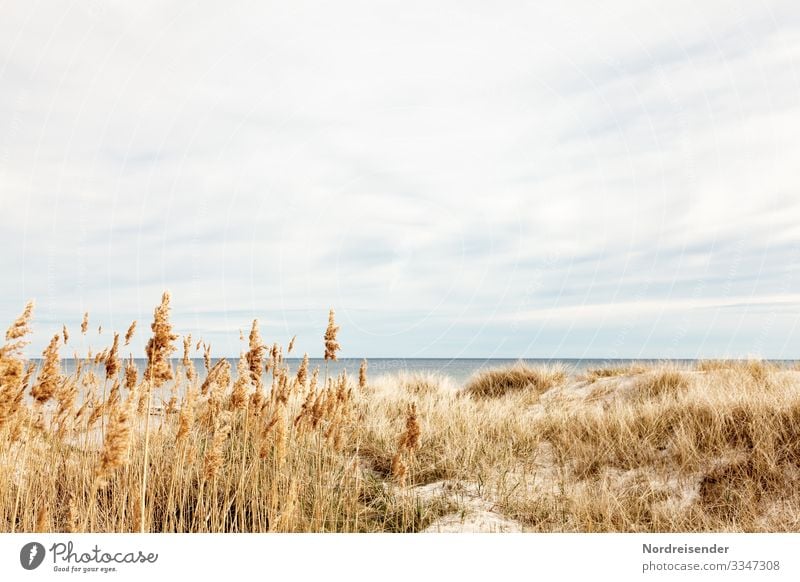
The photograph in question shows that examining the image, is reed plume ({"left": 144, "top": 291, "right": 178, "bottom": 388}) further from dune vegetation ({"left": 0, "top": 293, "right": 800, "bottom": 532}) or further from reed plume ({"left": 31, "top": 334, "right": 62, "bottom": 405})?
reed plume ({"left": 31, "top": 334, "right": 62, "bottom": 405})

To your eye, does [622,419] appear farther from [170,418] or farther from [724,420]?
[170,418]

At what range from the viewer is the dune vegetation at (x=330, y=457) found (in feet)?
9.70

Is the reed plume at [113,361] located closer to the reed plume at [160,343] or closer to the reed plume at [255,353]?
the reed plume at [255,353]

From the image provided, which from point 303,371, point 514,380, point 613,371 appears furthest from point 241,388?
point 613,371
